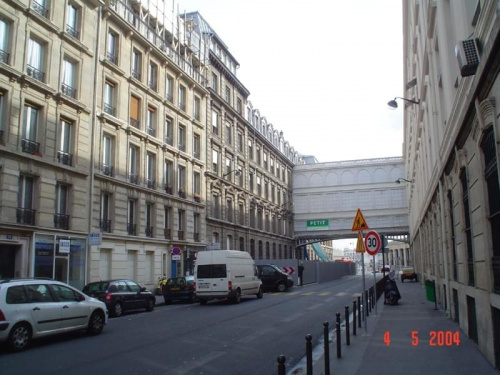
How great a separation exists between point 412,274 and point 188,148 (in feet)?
72.7

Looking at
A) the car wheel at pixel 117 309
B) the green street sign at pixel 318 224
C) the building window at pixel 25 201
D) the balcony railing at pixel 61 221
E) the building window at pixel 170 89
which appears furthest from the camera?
the green street sign at pixel 318 224

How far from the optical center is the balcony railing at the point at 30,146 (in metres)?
21.0

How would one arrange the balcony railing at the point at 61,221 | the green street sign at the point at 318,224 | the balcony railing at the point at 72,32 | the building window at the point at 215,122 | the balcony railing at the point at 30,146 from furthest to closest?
1. the green street sign at the point at 318,224
2. the building window at the point at 215,122
3. the balcony railing at the point at 72,32
4. the balcony railing at the point at 61,221
5. the balcony railing at the point at 30,146

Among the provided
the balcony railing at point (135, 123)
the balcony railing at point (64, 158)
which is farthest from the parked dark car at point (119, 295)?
the balcony railing at point (135, 123)

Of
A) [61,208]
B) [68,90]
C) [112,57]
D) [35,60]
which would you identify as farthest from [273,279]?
[35,60]

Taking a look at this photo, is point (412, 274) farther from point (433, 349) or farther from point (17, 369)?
point (17, 369)

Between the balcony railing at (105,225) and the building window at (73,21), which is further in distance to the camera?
the balcony railing at (105,225)

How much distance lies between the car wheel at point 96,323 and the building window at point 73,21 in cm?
1739

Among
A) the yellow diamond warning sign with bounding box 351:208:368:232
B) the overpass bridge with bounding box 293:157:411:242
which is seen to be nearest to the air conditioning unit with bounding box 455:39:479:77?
the yellow diamond warning sign with bounding box 351:208:368:232

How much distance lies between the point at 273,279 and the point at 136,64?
54.9 ft

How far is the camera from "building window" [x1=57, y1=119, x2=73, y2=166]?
918 inches

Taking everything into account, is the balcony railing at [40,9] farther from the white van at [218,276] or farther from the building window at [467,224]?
the building window at [467,224]

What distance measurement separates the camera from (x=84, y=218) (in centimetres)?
2433

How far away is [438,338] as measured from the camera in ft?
35.3
